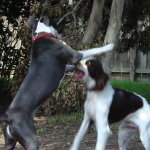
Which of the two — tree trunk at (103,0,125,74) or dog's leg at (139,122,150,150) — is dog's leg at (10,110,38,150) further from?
tree trunk at (103,0,125,74)

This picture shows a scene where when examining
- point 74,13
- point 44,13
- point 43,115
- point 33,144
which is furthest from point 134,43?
point 33,144

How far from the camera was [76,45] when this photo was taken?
692cm

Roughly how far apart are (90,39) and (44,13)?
1565 millimetres

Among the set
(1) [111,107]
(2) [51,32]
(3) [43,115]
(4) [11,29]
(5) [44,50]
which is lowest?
(3) [43,115]

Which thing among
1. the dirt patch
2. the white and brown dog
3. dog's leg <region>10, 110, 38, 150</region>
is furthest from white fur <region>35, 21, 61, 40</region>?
the dirt patch

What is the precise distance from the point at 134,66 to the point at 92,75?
29.7 ft

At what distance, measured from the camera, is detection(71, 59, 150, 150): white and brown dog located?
398cm

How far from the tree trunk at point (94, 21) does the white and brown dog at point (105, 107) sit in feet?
8.95

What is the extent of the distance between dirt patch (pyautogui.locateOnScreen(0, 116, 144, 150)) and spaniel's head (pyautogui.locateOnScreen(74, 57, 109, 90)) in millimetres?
1568

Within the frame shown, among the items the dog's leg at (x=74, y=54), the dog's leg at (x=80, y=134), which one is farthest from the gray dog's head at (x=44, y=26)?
the dog's leg at (x=80, y=134)

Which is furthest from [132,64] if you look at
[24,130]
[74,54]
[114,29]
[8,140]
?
[24,130]

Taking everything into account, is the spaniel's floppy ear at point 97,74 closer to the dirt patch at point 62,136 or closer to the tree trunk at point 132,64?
the dirt patch at point 62,136

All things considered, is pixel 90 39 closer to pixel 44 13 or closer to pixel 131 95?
pixel 44 13

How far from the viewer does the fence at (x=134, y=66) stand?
41.2ft
